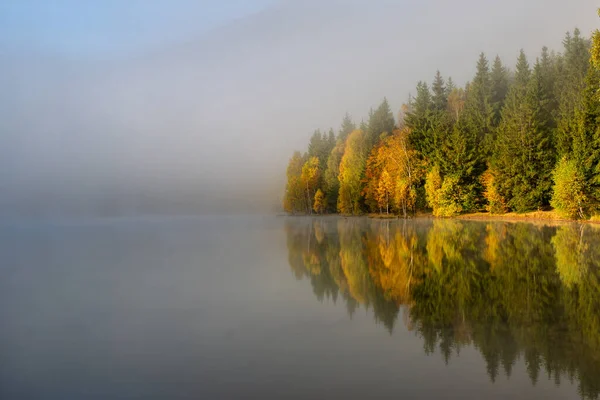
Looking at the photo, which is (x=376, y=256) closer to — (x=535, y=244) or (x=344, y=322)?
(x=535, y=244)

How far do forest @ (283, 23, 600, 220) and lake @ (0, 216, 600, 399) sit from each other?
32389 mm

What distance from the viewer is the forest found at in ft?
157

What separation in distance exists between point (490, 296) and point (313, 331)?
253 inches

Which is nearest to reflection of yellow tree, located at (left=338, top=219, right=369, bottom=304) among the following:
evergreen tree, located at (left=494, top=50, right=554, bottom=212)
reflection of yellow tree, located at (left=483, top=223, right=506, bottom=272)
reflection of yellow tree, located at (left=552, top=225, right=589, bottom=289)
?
reflection of yellow tree, located at (left=483, top=223, right=506, bottom=272)

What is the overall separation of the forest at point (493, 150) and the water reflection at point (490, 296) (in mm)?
24505

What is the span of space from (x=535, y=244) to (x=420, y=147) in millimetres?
50755

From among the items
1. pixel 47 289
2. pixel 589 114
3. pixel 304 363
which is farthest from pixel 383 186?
pixel 304 363

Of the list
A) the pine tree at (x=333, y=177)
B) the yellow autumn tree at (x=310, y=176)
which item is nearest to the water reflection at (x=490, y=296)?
the pine tree at (x=333, y=177)

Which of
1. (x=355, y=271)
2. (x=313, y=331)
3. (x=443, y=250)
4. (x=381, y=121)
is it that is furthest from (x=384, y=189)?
(x=313, y=331)

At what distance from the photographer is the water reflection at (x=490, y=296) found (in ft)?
28.9

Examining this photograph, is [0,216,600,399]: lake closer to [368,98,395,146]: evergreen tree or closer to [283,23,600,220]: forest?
[283,23,600,220]: forest

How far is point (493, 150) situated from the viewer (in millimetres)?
65875

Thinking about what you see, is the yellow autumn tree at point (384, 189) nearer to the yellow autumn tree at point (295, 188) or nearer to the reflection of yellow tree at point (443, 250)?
the reflection of yellow tree at point (443, 250)

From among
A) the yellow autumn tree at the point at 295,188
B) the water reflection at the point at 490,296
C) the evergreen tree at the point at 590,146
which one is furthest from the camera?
the yellow autumn tree at the point at 295,188
